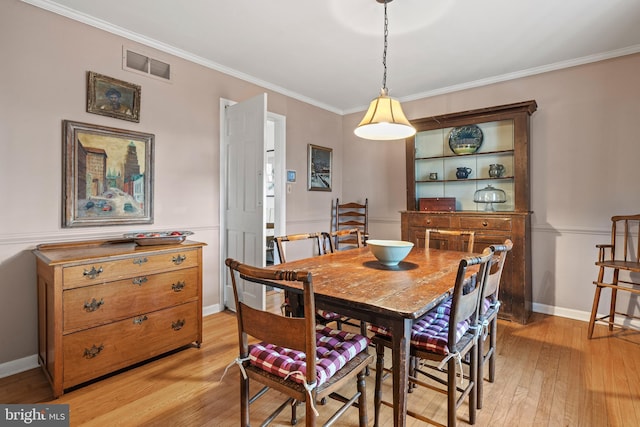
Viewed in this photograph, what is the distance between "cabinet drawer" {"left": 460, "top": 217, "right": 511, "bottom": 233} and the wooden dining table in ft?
4.64

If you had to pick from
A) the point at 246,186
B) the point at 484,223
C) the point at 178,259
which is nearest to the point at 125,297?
the point at 178,259

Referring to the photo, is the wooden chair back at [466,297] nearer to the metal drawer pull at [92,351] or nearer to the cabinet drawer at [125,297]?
the cabinet drawer at [125,297]

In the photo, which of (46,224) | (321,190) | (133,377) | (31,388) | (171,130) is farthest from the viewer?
(321,190)

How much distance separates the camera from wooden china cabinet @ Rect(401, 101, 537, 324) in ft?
10.0

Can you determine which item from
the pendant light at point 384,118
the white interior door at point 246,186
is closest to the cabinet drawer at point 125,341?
the white interior door at point 246,186

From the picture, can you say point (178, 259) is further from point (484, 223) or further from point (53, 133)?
point (484, 223)

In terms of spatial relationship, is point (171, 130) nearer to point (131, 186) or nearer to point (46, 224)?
point (131, 186)

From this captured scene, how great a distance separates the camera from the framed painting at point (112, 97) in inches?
95.8

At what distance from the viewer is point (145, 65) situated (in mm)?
2750

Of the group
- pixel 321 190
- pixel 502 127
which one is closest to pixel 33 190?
pixel 321 190

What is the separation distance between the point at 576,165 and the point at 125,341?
13.3 ft

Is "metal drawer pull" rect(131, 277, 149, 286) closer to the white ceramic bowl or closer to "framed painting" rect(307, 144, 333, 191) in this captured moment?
the white ceramic bowl

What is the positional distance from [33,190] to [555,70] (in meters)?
4.53

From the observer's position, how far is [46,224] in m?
2.25
